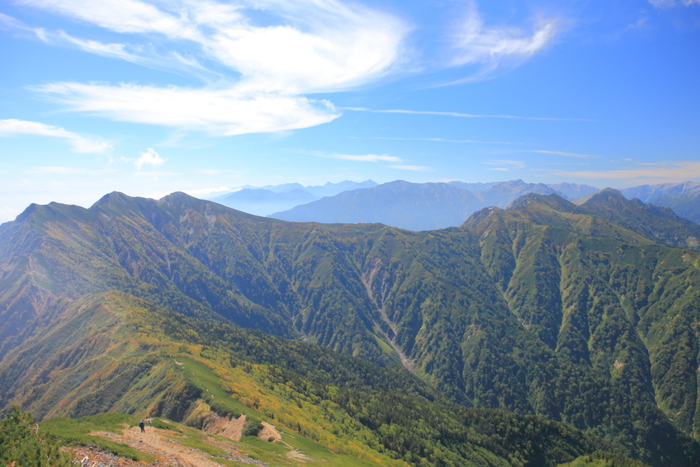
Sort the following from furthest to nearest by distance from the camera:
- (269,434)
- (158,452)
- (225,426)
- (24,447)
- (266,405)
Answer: (266,405) < (225,426) < (269,434) < (158,452) < (24,447)

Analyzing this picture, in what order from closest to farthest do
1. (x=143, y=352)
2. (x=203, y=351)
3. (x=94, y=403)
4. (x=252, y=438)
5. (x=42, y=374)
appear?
(x=252, y=438) < (x=94, y=403) < (x=143, y=352) < (x=203, y=351) < (x=42, y=374)

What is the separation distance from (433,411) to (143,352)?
506ft

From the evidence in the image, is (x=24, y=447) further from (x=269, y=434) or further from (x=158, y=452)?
(x=269, y=434)

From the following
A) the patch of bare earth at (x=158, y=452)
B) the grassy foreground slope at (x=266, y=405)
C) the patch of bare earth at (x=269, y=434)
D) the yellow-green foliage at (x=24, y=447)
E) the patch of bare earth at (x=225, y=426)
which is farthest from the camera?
the grassy foreground slope at (x=266, y=405)

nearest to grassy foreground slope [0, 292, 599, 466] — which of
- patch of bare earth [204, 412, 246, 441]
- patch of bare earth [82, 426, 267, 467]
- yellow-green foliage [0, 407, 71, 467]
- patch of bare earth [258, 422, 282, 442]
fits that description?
patch of bare earth [204, 412, 246, 441]

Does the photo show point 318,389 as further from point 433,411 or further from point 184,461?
point 184,461

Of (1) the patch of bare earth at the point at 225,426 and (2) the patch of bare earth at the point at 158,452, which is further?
(1) the patch of bare earth at the point at 225,426

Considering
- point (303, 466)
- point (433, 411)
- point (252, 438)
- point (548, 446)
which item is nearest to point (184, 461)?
point (303, 466)

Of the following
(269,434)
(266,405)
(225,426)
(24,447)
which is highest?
(24,447)

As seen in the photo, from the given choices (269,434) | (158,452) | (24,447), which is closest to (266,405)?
(269,434)

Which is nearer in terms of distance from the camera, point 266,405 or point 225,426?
point 225,426

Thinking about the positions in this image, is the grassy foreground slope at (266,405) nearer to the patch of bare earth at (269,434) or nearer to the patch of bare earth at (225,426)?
the patch of bare earth at (225,426)

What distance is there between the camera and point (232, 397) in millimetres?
119125

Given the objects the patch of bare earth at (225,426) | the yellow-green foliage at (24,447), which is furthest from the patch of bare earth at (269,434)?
the yellow-green foliage at (24,447)
